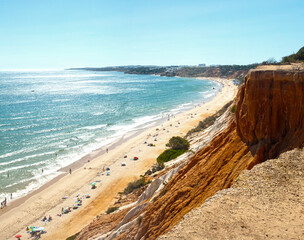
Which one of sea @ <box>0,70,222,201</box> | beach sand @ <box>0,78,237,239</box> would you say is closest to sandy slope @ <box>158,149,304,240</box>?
beach sand @ <box>0,78,237,239</box>

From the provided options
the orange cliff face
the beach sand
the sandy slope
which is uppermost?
the orange cliff face

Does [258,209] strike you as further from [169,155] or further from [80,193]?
[80,193]

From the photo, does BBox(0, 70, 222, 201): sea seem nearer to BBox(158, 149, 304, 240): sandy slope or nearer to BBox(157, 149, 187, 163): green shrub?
BBox(157, 149, 187, 163): green shrub

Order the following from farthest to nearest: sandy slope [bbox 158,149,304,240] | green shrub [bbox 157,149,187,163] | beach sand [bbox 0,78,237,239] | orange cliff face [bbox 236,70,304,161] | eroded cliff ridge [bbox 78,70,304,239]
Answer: green shrub [bbox 157,149,187,163] → beach sand [bbox 0,78,237,239] → eroded cliff ridge [bbox 78,70,304,239] → orange cliff face [bbox 236,70,304,161] → sandy slope [bbox 158,149,304,240]

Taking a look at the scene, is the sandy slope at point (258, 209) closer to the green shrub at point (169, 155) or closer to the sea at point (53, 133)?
the green shrub at point (169, 155)

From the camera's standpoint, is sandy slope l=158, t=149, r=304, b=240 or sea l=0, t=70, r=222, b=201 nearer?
sandy slope l=158, t=149, r=304, b=240

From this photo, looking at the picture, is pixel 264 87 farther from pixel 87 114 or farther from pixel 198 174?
pixel 87 114
